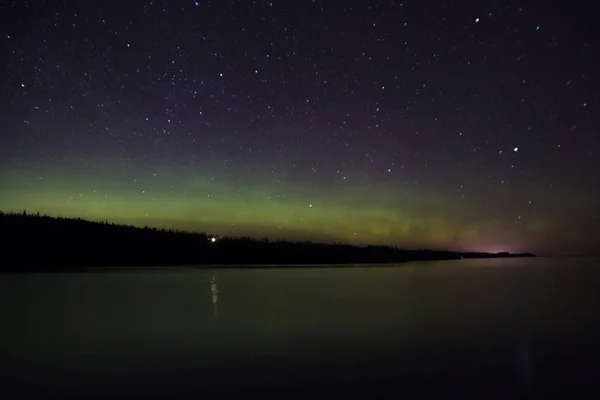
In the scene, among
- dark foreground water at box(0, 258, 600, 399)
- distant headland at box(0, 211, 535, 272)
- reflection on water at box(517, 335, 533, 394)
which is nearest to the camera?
dark foreground water at box(0, 258, 600, 399)

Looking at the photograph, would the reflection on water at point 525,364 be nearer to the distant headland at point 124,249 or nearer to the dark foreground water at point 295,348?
the dark foreground water at point 295,348

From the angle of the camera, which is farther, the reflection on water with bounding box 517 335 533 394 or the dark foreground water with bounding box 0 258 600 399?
the reflection on water with bounding box 517 335 533 394

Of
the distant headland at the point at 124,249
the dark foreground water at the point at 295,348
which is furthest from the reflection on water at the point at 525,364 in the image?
the distant headland at the point at 124,249

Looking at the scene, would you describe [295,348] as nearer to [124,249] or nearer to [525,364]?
[525,364]

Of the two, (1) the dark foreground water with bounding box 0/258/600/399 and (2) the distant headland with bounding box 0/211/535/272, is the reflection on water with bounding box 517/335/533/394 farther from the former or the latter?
(2) the distant headland with bounding box 0/211/535/272

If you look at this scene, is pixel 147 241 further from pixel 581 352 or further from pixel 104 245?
pixel 581 352

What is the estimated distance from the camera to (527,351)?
36.3ft

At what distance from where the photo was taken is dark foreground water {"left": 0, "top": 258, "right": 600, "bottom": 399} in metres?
8.18

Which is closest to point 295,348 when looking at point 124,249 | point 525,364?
point 525,364

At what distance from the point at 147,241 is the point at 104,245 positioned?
32.8ft

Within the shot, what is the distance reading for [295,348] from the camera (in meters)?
11.3

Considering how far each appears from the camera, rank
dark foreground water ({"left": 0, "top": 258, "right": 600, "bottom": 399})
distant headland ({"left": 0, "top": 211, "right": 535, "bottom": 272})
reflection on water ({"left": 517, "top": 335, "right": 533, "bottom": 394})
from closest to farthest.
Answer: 1. dark foreground water ({"left": 0, "top": 258, "right": 600, "bottom": 399})
2. reflection on water ({"left": 517, "top": 335, "right": 533, "bottom": 394})
3. distant headland ({"left": 0, "top": 211, "right": 535, "bottom": 272})

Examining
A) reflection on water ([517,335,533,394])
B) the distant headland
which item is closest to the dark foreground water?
reflection on water ([517,335,533,394])

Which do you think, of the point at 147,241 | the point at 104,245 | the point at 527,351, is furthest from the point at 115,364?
the point at 147,241
